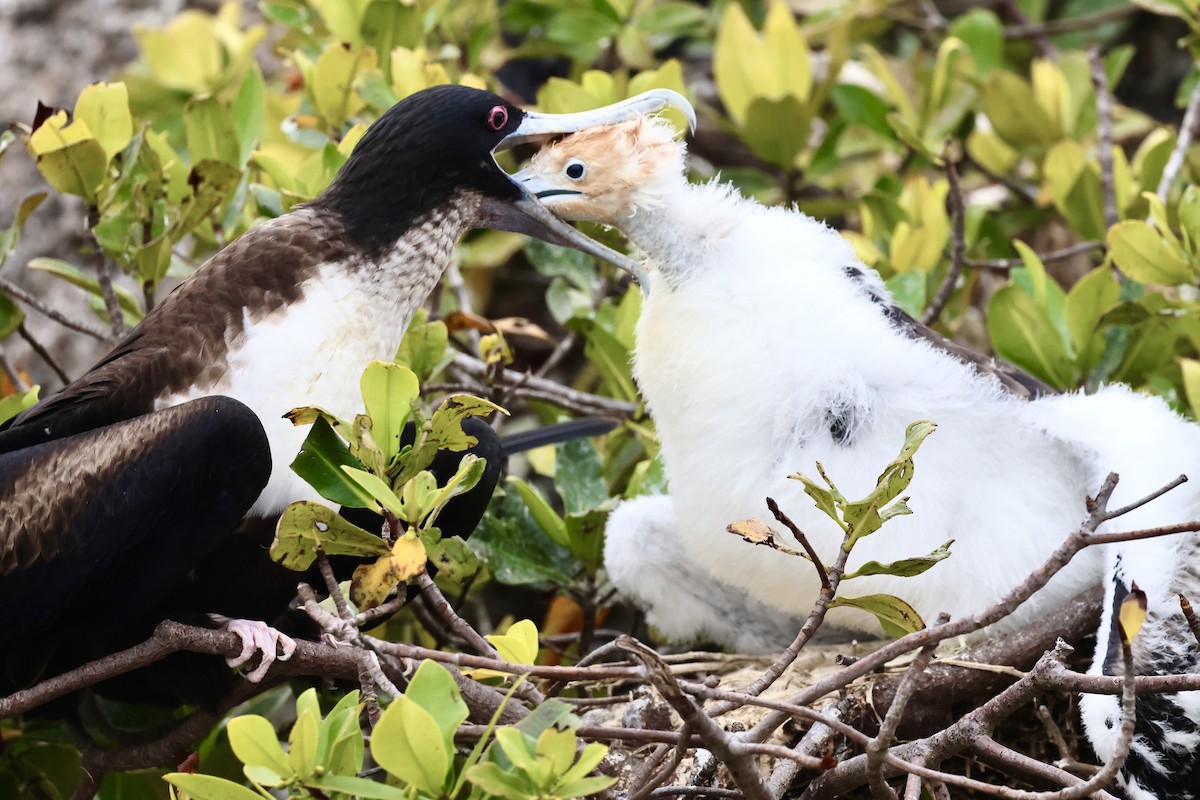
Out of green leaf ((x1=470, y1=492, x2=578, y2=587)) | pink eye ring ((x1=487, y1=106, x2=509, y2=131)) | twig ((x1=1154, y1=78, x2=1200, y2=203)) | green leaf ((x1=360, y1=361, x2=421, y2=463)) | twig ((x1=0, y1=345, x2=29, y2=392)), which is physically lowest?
green leaf ((x1=470, y1=492, x2=578, y2=587))

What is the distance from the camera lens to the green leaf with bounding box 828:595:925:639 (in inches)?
64.1

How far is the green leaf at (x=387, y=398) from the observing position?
5.00ft

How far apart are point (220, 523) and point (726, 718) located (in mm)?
758

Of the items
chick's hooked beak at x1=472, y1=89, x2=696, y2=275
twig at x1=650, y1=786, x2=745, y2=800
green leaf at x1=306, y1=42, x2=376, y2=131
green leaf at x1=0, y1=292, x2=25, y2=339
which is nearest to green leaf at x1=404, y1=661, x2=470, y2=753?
twig at x1=650, y1=786, x2=745, y2=800

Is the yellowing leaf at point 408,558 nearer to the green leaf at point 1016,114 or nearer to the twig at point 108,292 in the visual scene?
the twig at point 108,292

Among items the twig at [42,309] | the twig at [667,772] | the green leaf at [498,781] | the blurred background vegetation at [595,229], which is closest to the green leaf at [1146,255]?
the blurred background vegetation at [595,229]

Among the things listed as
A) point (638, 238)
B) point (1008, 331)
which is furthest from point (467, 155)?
point (1008, 331)

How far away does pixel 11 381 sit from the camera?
8.39 ft

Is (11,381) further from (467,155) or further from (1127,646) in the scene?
(1127,646)

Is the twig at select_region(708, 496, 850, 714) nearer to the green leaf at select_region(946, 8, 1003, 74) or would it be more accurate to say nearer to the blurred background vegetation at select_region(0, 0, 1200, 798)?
the blurred background vegetation at select_region(0, 0, 1200, 798)

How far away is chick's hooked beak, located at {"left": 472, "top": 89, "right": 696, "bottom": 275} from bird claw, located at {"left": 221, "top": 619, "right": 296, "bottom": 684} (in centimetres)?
67

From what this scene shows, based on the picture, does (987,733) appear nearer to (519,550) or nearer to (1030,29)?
(519,550)

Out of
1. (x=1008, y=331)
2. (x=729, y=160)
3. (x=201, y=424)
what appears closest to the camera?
(x=201, y=424)

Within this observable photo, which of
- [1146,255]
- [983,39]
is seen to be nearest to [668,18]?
[983,39]
